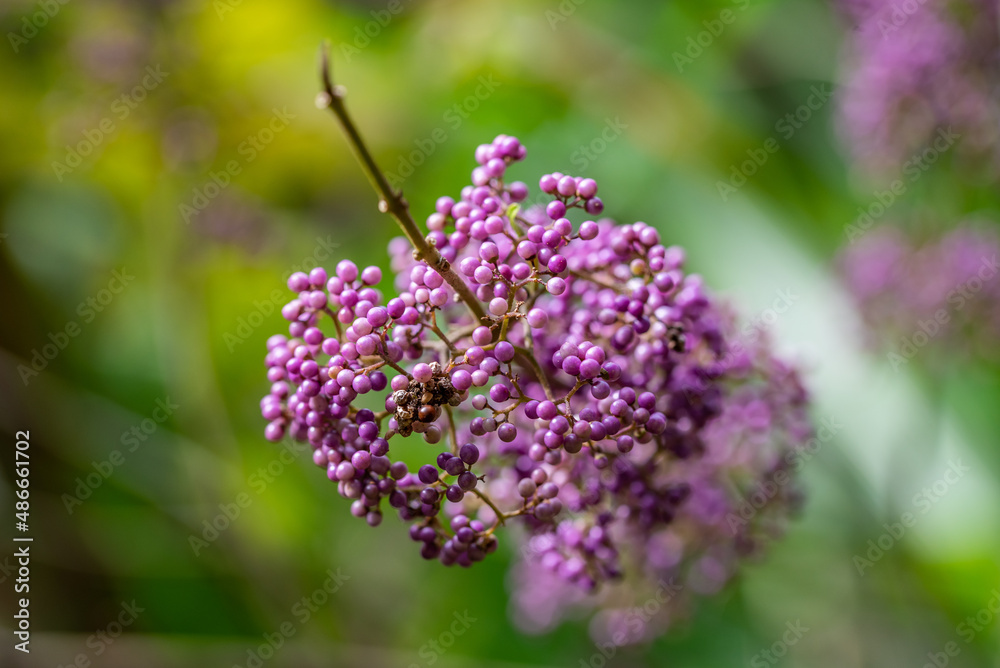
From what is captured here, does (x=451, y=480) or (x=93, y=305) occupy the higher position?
(x=451, y=480)

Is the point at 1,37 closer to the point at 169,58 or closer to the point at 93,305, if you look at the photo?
the point at 169,58

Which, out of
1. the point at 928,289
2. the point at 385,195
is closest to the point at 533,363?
the point at 385,195

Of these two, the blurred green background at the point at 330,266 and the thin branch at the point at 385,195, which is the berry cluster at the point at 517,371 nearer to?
the thin branch at the point at 385,195

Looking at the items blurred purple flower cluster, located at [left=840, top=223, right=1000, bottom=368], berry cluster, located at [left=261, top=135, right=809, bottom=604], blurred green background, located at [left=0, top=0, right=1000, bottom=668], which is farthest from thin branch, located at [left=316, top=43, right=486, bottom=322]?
blurred purple flower cluster, located at [left=840, top=223, right=1000, bottom=368]

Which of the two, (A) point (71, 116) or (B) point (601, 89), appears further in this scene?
(B) point (601, 89)

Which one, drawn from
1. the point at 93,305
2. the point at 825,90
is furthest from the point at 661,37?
the point at 93,305

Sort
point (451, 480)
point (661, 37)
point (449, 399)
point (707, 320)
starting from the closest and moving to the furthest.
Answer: point (449, 399), point (451, 480), point (707, 320), point (661, 37)

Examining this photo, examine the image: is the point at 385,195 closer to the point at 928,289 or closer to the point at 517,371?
the point at 517,371

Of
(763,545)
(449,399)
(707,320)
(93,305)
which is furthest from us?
(93,305)
